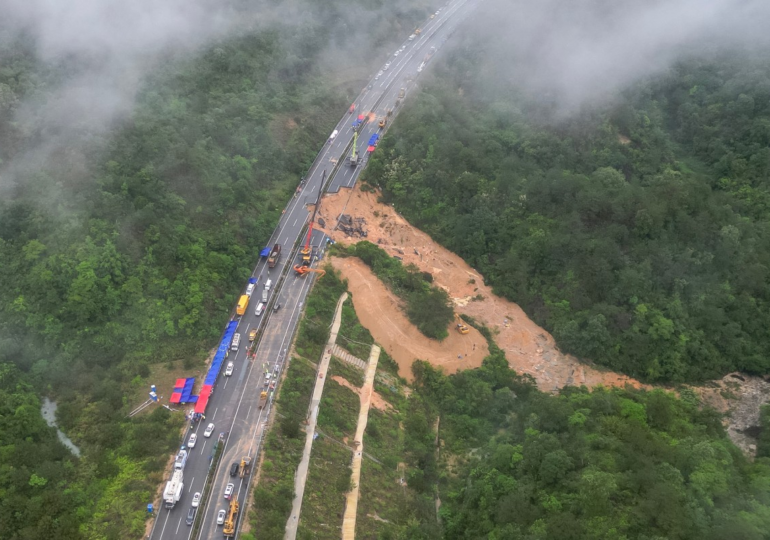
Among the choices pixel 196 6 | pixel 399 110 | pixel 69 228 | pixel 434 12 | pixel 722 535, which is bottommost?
pixel 722 535

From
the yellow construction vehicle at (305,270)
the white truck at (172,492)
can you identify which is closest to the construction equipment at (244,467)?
the white truck at (172,492)

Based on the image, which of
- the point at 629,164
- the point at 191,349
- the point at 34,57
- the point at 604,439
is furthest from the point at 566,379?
the point at 34,57

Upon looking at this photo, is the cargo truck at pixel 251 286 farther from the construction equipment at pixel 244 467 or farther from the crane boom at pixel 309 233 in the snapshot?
the construction equipment at pixel 244 467

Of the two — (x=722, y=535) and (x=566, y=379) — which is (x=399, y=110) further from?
(x=722, y=535)

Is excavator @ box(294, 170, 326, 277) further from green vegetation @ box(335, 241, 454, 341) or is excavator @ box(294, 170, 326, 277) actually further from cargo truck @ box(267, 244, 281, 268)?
green vegetation @ box(335, 241, 454, 341)

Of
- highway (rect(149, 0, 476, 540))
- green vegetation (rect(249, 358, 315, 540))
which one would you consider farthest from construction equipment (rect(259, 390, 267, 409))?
green vegetation (rect(249, 358, 315, 540))

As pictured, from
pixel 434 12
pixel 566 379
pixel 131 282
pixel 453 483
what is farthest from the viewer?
pixel 434 12
